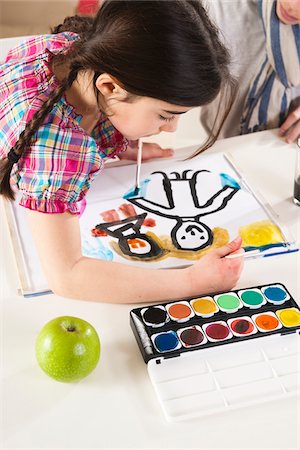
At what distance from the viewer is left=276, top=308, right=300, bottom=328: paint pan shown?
111cm

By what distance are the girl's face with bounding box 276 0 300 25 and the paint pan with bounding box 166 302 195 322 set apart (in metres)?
0.81

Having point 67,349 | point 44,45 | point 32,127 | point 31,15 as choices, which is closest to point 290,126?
point 44,45

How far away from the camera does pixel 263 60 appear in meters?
1.78

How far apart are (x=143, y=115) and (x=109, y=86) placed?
0.08 metres

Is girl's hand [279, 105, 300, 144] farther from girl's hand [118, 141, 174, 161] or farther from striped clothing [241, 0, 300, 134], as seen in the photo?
girl's hand [118, 141, 174, 161]

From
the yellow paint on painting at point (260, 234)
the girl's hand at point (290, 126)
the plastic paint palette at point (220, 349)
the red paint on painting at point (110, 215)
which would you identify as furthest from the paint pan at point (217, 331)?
the girl's hand at point (290, 126)

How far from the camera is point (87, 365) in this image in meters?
1.03

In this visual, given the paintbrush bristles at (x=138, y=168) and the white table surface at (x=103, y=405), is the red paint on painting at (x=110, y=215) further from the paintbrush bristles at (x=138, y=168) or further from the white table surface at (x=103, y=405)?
the white table surface at (x=103, y=405)

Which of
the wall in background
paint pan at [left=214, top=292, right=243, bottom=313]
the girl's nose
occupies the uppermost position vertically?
the girl's nose

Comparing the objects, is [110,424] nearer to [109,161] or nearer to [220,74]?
[220,74]

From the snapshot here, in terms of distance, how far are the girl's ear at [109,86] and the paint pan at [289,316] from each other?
441 mm

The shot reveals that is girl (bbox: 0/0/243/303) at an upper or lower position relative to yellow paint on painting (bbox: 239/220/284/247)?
upper

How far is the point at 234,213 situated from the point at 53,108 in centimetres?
42

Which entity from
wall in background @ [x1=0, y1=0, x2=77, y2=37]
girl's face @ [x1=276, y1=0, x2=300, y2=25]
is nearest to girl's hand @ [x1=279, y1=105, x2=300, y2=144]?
girl's face @ [x1=276, y1=0, x2=300, y2=25]
